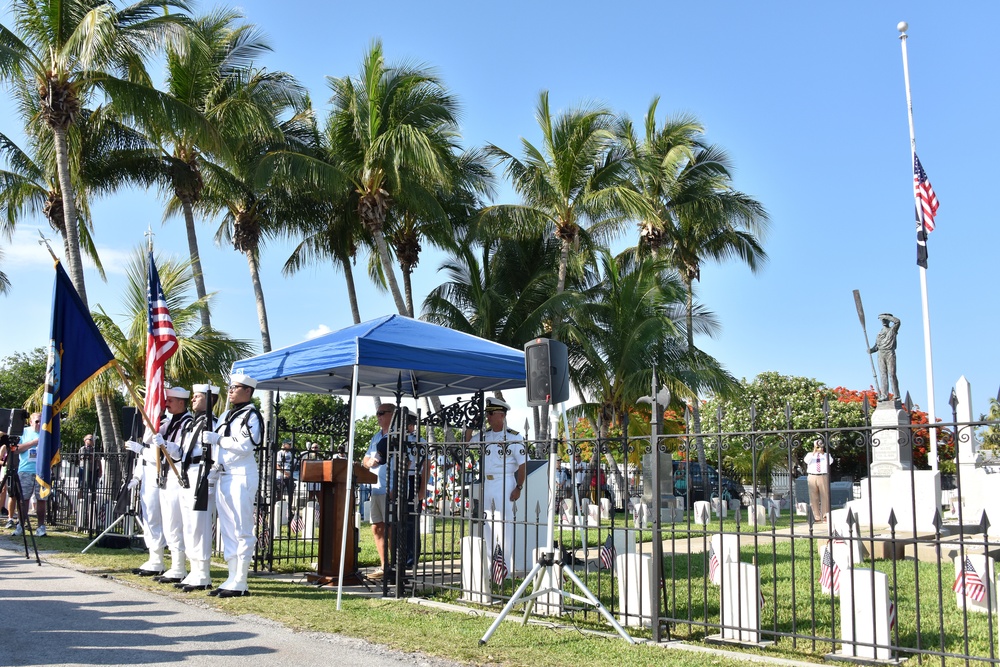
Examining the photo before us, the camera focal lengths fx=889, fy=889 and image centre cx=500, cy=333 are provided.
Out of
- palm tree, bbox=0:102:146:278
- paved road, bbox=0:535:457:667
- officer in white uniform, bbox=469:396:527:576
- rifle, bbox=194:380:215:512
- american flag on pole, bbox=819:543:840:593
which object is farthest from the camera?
palm tree, bbox=0:102:146:278

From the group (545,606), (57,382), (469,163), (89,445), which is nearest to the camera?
(545,606)

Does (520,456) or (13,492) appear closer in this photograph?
(520,456)

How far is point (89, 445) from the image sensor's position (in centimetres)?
1552

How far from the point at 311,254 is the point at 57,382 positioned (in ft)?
62.4

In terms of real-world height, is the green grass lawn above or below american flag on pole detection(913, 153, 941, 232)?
below

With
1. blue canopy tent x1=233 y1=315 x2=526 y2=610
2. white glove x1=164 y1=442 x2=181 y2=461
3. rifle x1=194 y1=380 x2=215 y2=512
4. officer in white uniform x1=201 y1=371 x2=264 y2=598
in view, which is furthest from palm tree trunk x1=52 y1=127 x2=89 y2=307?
officer in white uniform x1=201 y1=371 x2=264 y2=598

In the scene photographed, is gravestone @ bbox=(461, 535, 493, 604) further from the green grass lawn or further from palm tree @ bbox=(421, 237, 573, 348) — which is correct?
palm tree @ bbox=(421, 237, 573, 348)

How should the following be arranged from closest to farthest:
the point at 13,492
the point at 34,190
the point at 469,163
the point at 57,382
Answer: the point at 57,382 → the point at 13,492 → the point at 34,190 → the point at 469,163

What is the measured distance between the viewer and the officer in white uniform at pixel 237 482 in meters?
7.95

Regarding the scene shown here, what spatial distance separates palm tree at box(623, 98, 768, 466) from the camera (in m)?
29.9

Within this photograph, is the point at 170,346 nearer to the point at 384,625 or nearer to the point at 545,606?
the point at 384,625

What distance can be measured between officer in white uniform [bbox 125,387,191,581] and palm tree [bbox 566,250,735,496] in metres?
15.5

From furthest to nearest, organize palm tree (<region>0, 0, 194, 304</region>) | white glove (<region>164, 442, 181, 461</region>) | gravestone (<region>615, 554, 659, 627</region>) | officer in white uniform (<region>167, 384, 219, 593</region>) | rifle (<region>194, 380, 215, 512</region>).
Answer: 1. palm tree (<region>0, 0, 194, 304</region>)
2. white glove (<region>164, 442, 181, 461</region>)
3. officer in white uniform (<region>167, 384, 219, 593</region>)
4. rifle (<region>194, 380, 215, 512</region>)
5. gravestone (<region>615, 554, 659, 627</region>)

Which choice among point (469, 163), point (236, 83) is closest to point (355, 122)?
point (236, 83)
